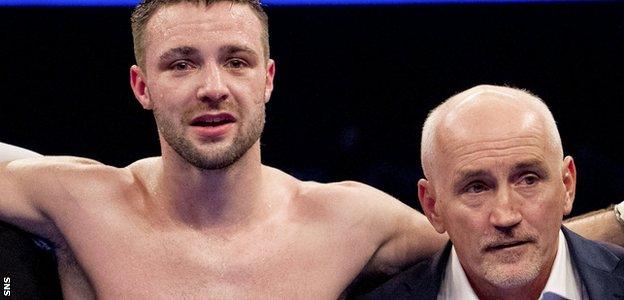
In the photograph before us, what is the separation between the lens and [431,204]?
148 cm

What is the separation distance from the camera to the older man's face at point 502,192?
4.39ft

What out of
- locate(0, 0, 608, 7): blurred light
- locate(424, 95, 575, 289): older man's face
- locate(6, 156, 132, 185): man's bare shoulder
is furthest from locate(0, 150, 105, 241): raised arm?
locate(0, 0, 608, 7): blurred light

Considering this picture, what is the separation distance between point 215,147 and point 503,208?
429mm

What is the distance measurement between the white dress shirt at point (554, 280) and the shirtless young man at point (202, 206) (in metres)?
0.13

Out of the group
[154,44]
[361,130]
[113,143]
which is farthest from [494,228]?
[113,143]

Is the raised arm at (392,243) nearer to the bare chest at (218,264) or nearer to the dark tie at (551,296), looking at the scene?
the bare chest at (218,264)

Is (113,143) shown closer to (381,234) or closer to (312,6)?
(312,6)

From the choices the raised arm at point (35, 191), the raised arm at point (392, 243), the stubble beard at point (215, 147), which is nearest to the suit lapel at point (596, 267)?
the raised arm at point (392, 243)

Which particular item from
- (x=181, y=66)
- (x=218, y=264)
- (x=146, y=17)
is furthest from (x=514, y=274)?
(x=146, y=17)

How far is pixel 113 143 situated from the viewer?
7.88 feet

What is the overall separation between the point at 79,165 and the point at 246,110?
0.30 metres

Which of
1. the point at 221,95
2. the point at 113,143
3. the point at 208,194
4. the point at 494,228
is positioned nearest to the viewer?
the point at 494,228

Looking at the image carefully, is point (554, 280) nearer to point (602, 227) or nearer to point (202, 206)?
point (602, 227)

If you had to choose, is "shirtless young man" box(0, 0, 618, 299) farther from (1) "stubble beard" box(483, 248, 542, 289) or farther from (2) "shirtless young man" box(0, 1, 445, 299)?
(1) "stubble beard" box(483, 248, 542, 289)
